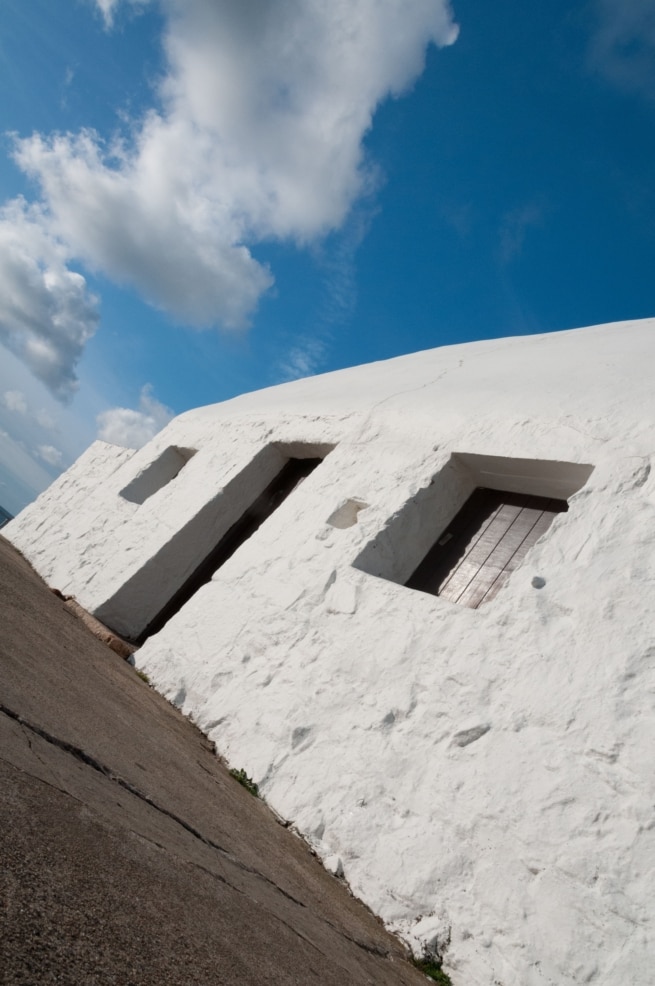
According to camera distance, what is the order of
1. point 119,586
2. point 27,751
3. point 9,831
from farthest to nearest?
1. point 119,586
2. point 27,751
3. point 9,831

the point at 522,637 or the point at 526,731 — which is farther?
the point at 522,637

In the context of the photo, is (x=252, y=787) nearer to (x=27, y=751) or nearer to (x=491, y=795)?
(x=491, y=795)

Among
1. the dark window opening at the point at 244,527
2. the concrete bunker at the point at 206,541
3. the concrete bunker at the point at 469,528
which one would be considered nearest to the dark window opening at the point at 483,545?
the concrete bunker at the point at 469,528

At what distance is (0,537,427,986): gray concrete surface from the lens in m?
→ 1.23

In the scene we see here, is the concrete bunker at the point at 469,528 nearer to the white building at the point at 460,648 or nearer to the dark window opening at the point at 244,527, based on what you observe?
the white building at the point at 460,648

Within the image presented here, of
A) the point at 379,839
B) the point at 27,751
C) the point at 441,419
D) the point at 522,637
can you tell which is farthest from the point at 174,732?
the point at 441,419

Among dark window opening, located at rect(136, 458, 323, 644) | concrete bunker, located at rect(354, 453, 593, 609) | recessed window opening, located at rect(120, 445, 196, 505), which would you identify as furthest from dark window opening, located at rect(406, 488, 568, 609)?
recessed window opening, located at rect(120, 445, 196, 505)

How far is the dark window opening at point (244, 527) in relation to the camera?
5852mm

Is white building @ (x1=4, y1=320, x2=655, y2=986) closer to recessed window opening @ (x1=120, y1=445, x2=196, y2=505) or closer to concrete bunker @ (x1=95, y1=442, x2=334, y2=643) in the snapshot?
concrete bunker @ (x1=95, y1=442, x2=334, y2=643)

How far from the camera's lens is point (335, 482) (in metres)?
4.66

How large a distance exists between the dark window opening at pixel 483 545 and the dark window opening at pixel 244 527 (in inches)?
76.3

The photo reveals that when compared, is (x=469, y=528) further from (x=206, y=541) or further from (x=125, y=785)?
(x=125, y=785)

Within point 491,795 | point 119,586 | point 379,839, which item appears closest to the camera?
point 491,795

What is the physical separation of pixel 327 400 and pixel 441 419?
1.90 m
